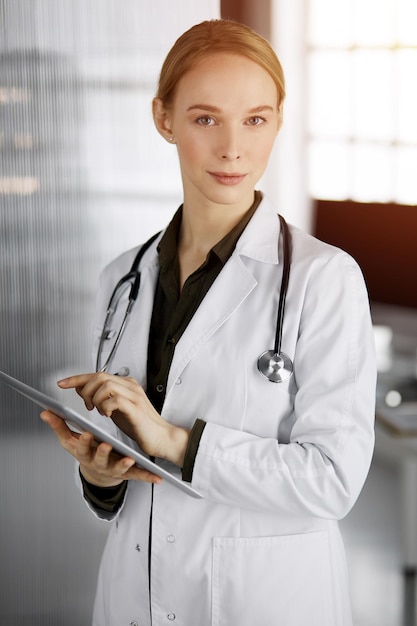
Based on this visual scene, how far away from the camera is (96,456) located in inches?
43.1

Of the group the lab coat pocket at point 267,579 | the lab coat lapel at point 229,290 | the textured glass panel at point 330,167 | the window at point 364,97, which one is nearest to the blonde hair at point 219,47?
the lab coat lapel at point 229,290

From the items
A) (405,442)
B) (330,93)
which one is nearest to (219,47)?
(405,442)

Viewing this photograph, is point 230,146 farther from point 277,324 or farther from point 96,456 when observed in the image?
point 96,456

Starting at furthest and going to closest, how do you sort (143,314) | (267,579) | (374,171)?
(374,171), (143,314), (267,579)

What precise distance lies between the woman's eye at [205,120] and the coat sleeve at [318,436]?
281 millimetres

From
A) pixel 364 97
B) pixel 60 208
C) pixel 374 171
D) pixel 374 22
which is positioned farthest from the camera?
pixel 374 171

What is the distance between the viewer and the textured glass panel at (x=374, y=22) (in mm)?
4758

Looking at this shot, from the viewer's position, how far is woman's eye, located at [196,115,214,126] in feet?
3.86

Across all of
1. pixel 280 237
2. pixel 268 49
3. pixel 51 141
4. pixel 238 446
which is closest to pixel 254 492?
pixel 238 446

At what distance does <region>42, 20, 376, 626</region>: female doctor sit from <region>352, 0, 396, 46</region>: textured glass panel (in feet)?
12.8

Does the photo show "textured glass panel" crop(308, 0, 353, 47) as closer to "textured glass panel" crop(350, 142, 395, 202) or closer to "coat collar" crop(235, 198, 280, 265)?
"textured glass panel" crop(350, 142, 395, 202)

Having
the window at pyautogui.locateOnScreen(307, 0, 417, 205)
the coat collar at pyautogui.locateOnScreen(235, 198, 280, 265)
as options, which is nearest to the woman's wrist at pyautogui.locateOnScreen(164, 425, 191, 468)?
the coat collar at pyautogui.locateOnScreen(235, 198, 280, 265)

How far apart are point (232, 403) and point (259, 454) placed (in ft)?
0.28

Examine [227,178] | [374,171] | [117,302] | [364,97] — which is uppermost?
[364,97]
